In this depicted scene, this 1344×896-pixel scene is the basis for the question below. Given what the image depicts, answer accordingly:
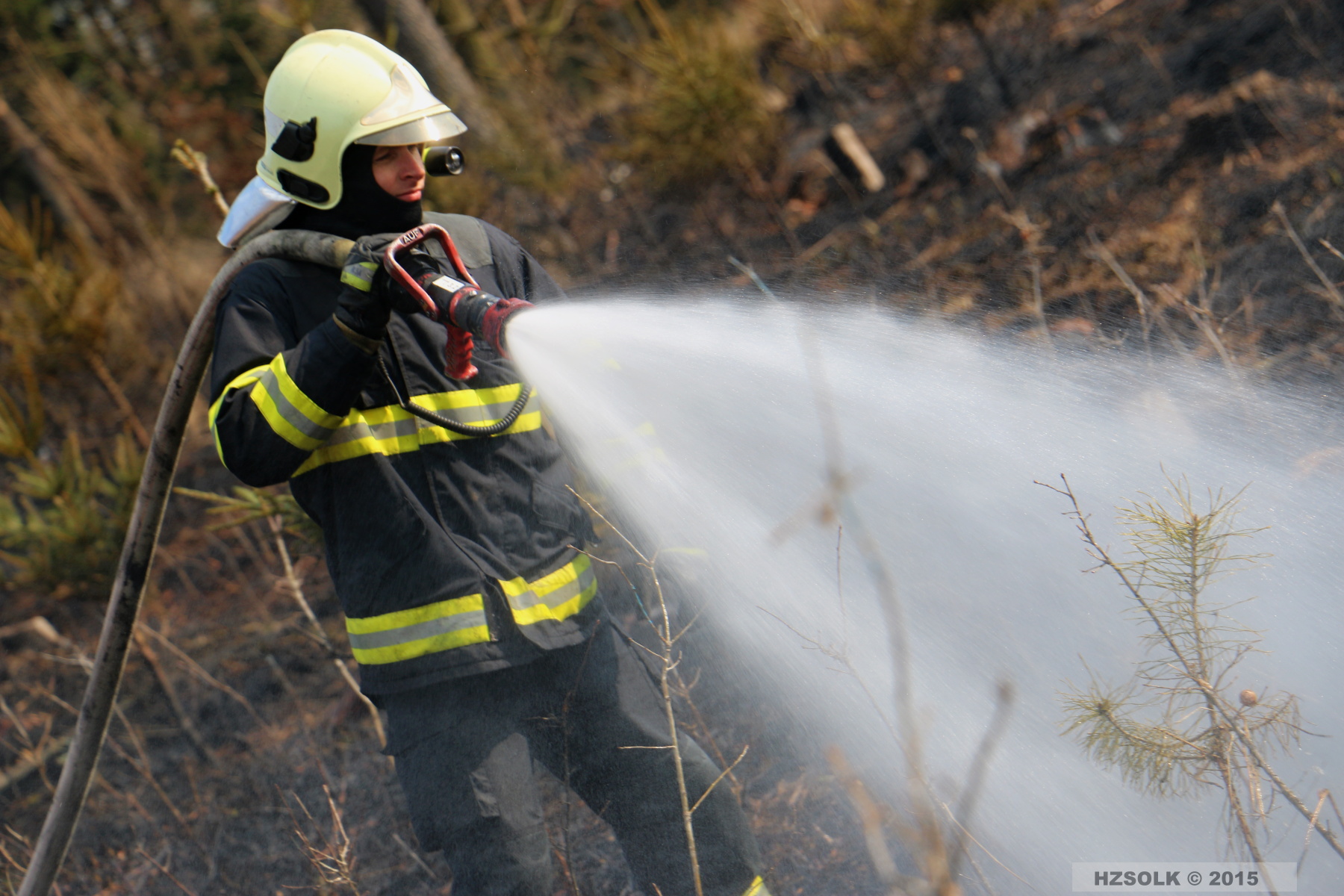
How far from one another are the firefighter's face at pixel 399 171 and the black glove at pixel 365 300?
40 centimetres

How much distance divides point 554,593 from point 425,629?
0.30 metres

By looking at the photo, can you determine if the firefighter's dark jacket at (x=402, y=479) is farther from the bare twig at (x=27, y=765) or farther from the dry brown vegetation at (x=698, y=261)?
the bare twig at (x=27, y=765)

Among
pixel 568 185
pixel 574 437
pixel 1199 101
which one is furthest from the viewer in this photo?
pixel 568 185

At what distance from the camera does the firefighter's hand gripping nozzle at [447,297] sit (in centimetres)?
181

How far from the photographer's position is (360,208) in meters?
2.20

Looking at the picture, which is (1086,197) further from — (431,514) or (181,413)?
(181,413)

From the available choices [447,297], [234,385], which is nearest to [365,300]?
[447,297]

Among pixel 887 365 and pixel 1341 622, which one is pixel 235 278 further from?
pixel 1341 622

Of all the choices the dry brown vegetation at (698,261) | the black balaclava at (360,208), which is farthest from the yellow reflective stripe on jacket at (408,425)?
the dry brown vegetation at (698,261)

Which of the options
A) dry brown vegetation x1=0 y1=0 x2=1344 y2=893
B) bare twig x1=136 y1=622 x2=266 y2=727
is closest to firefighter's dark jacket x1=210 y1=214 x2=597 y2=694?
dry brown vegetation x1=0 y1=0 x2=1344 y2=893

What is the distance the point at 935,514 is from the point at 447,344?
1518 mm

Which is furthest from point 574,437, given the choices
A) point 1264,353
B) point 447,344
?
point 1264,353

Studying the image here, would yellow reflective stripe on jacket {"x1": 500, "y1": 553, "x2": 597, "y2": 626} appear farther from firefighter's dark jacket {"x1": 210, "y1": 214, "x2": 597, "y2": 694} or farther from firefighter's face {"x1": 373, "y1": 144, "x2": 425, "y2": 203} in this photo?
firefighter's face {"x1": 373, "y1": 144, "x2": 425, "y2": 203}

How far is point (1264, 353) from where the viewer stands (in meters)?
3.39
